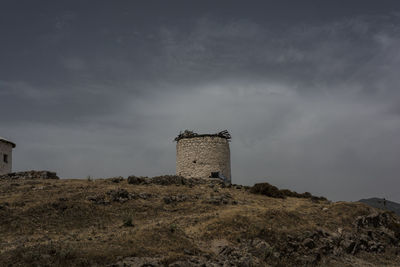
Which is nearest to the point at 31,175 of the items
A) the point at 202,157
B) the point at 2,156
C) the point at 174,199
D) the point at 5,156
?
the point at 2,156

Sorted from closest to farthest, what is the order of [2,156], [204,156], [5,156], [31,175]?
[31,175] → [204,156] → [2,156] → [5,156]

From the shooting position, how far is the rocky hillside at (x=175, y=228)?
50.3 feet

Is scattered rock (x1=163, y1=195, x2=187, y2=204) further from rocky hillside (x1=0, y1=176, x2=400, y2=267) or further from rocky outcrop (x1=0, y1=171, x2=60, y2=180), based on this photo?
rocky outcrop (x1=0, y1=171, x2=60, y2=180)

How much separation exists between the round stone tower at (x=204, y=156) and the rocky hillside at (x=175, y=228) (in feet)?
13.6

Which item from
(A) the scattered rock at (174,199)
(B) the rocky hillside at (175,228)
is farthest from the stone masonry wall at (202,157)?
(A) the scattered rock at (174,199)

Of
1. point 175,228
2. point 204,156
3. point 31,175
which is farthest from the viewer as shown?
point 204,156

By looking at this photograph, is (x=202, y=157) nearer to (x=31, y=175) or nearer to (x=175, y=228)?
(x=31, y=175)

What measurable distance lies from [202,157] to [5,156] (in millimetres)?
19203

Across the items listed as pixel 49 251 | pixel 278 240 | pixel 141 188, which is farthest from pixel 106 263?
pixel 141 188

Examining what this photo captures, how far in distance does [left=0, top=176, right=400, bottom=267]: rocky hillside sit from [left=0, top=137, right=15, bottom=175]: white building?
9.57 metres

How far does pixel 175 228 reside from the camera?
1888 centimetres

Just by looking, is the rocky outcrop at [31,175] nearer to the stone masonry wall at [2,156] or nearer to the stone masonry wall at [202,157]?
the stone masonry wall at [2,156]

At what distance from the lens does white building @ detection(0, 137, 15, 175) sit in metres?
35.8

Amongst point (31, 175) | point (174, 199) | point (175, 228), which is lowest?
point (175, 228)
